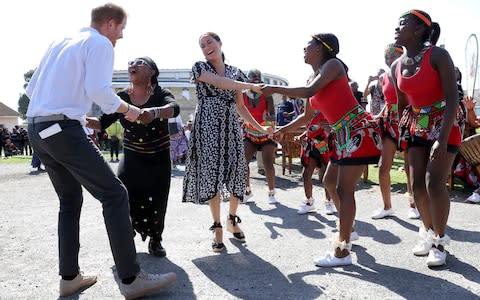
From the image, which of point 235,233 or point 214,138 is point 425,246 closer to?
point 235,233

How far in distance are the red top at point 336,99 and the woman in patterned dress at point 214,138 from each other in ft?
3.00

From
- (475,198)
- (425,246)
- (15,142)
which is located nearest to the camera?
(425,246)

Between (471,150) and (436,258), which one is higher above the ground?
(471,150)

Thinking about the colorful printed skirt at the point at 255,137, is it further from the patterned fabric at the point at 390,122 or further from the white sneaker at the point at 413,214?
the white sneaker at the point at 413,214

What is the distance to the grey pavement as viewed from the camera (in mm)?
3350

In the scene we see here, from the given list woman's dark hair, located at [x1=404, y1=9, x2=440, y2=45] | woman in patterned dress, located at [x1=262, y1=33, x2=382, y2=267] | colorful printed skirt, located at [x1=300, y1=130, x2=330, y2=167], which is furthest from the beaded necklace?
colorful printed skirt, located at [x1=300, y1=130, x2=330, y2=167]

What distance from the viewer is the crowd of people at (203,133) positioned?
10.1 ft

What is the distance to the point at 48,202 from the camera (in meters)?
7.86

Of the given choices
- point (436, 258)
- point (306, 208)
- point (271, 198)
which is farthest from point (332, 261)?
point (271, 198)

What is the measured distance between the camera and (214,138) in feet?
14.8

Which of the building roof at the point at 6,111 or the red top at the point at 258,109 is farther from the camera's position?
the building roof at the point at 6,111

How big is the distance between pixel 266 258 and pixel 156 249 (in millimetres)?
1041

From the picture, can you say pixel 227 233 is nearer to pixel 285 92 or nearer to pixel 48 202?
pixel 285 92

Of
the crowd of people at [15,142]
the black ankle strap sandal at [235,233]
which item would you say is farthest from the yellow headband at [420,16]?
the crowd of people at [15,142]
